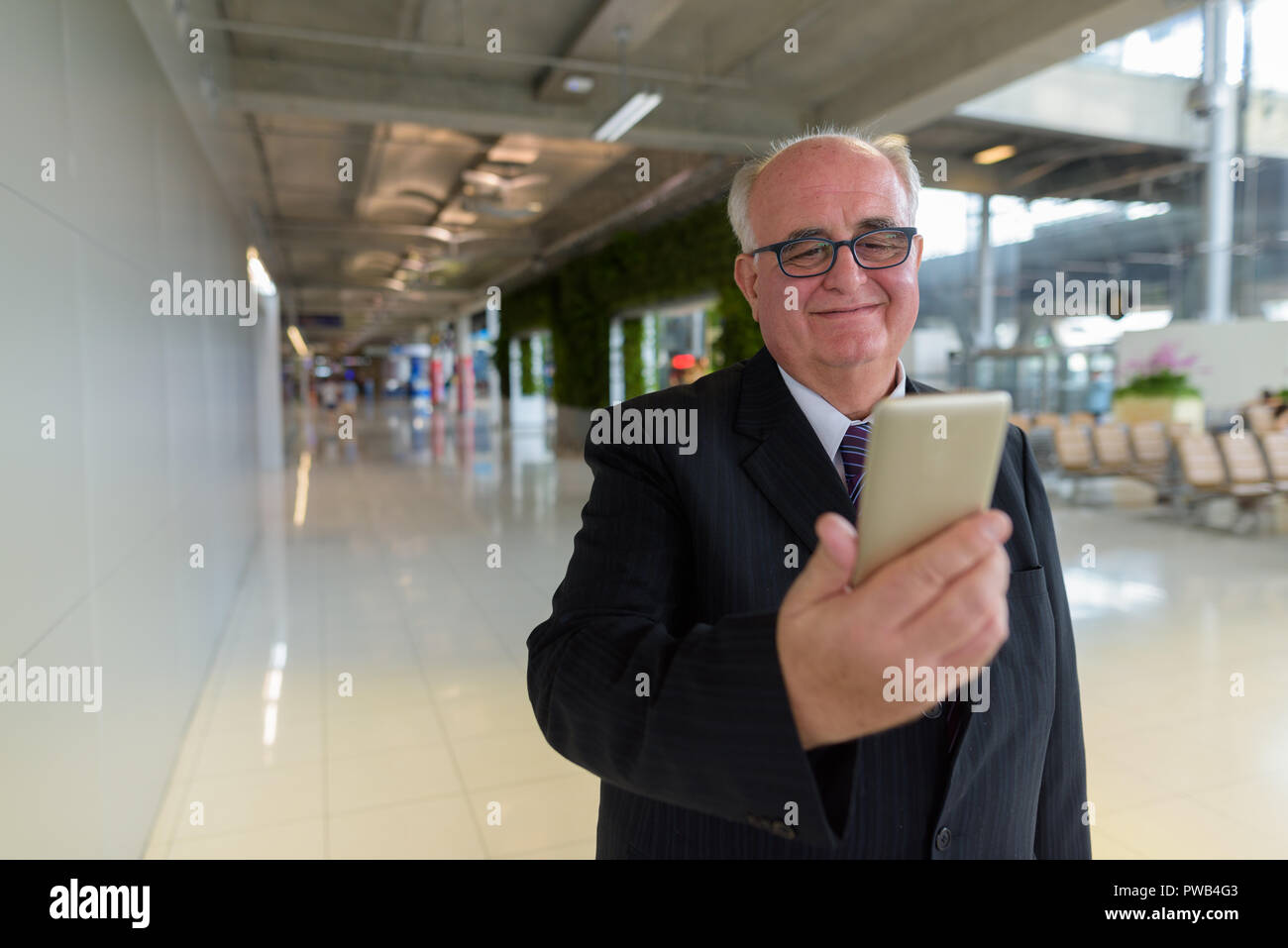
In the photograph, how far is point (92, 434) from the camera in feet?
8.34

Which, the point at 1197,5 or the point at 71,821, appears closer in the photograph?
the point at 71,821

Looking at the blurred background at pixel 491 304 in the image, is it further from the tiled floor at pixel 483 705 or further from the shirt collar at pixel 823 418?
the shirt collar at pixel 823 418

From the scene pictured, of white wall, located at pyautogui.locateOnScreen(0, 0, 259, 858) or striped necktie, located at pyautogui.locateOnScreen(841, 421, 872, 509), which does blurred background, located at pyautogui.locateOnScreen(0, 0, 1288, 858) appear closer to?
white wall, located at pyautogui.locateOnScreen(0, 0, 259, 858)

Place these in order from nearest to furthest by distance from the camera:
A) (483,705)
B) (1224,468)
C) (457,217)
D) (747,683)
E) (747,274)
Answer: (747,683) < (747,274) < (483,705) < (1224,468) < (457,217)

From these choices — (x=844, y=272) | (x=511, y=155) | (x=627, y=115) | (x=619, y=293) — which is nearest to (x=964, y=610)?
(x=844, y=272)

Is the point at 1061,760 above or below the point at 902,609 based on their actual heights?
below

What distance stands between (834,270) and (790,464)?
23 centimetres

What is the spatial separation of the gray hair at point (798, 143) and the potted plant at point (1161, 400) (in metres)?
13.3

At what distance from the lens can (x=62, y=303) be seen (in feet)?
7.57

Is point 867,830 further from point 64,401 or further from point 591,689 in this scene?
point 64,401

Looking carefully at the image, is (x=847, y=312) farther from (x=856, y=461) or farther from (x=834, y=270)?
(x=856, y=461)

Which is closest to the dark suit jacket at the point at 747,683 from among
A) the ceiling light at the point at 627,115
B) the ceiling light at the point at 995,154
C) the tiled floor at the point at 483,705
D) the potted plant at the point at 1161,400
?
the tiled floor at the point at 483,705
